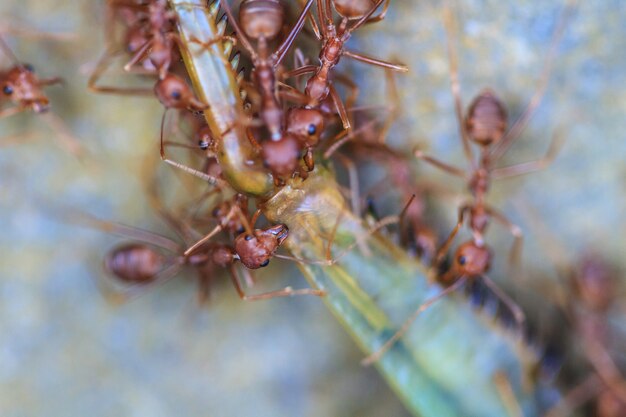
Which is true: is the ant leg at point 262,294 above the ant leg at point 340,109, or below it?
below

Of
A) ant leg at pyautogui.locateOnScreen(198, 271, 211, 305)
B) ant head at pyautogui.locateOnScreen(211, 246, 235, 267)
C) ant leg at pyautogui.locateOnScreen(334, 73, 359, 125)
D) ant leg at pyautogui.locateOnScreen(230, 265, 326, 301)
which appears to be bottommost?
ant leg at pyautogui.locateOnScreen(198, 271, 211, 305)

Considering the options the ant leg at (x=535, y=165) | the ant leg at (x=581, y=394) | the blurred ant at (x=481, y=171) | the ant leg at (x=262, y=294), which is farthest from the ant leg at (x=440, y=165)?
the ant leg at (x=581, y=394)

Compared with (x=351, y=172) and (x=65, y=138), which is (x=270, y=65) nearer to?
(x=351, y=172)

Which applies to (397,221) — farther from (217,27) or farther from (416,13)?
(217,27)

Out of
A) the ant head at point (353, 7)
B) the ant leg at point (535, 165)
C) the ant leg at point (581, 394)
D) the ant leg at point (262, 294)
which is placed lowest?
the ant leg at point (581, 394)

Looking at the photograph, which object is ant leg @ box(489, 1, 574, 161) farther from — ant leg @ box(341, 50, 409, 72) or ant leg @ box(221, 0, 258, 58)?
ant leg @ box(221, 0, 258, 58)

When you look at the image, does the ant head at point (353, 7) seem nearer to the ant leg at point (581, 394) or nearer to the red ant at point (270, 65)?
the red ant at point (270, 65)

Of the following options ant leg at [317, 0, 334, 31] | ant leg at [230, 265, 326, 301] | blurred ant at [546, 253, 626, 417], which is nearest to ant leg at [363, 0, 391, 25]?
ant leg at [317, 0, 334, 31]
